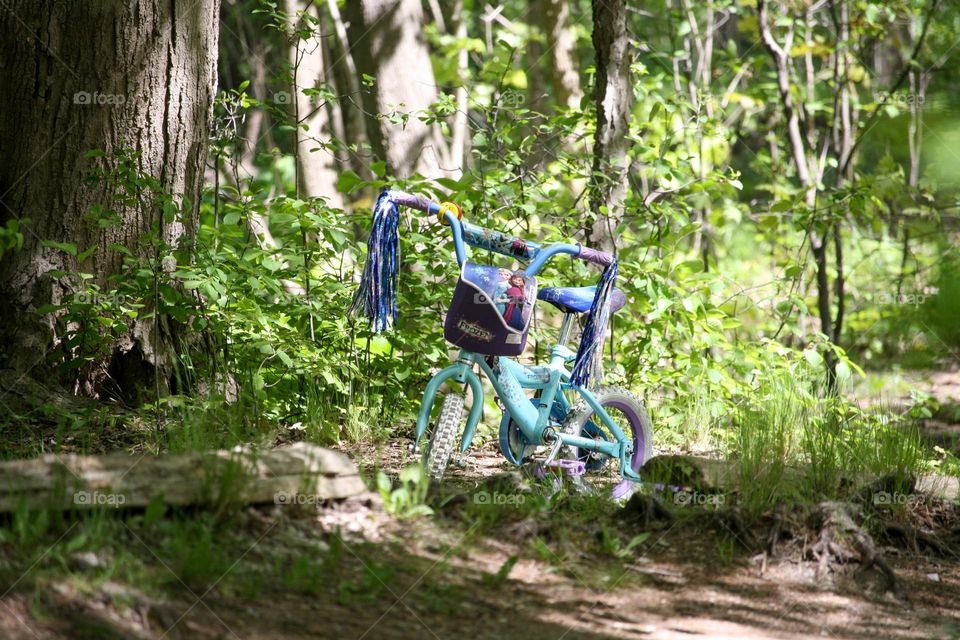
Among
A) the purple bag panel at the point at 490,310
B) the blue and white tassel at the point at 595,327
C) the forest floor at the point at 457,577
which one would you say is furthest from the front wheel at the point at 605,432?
the purple bag panel at the point at 490,310

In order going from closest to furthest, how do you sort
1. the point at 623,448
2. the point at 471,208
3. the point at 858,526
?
the point at 858,526
the point at 623,448
the point at 471,208

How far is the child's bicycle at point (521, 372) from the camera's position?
3.83 meters

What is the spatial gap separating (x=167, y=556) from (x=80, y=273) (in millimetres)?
2255

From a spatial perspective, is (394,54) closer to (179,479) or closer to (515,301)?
(515,301)

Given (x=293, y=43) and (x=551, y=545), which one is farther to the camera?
(x=293, y=43)

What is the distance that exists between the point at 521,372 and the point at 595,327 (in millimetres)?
378

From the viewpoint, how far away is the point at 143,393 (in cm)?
508

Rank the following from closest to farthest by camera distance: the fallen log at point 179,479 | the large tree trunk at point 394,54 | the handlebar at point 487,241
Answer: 1. the fallen log at point 179,479
2. the handlebar at point 487,241
3. the large tree trunk at point 394,54

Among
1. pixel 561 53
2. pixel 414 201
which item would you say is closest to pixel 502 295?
pixel 414 201

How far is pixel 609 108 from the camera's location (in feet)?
19.6

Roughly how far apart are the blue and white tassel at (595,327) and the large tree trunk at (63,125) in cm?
218

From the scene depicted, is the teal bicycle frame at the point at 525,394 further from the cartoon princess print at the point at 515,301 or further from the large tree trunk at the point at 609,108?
the large tree trunk at the point at 609,108

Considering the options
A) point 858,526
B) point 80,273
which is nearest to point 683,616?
point 858,526

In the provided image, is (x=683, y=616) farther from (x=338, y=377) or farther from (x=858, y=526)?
(x=338, y=377)
